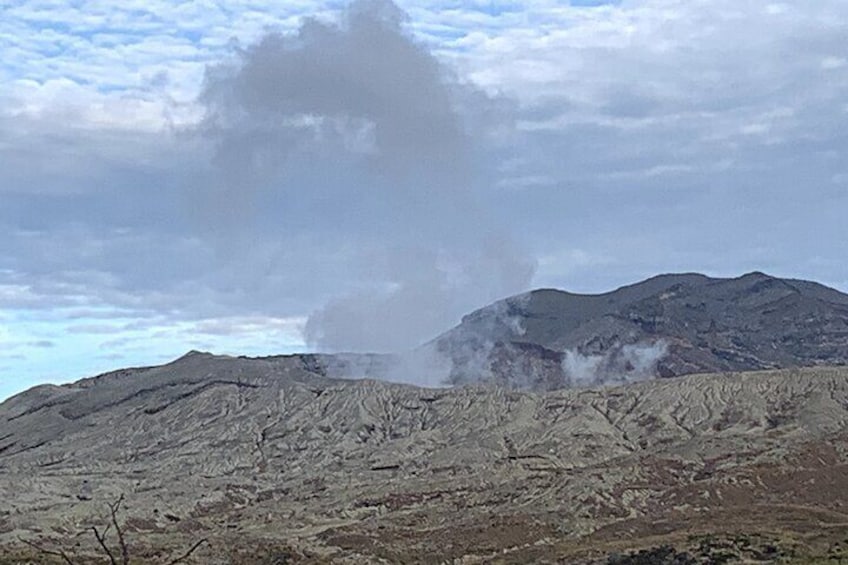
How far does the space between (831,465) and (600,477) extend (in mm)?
28775

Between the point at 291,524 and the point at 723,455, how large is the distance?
6098 cm

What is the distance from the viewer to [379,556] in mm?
128625

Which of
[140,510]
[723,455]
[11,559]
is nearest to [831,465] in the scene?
[723,455]

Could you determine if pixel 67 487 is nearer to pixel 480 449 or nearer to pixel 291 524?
pixel 291 524

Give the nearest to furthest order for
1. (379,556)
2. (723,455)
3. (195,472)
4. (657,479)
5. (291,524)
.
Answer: (379,556) < (291,524) < (657,479) < (723,455) < (195,472)

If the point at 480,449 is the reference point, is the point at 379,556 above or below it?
below

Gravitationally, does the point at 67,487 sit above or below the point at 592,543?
above

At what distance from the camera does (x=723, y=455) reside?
576ft

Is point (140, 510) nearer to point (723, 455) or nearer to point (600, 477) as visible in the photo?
point (600, 477)

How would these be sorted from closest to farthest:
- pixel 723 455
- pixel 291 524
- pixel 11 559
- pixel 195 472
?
pixel 11 559, pixel 291 524, pixel 723 455, pixel 195 472

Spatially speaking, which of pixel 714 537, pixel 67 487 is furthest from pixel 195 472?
pixel 714 537

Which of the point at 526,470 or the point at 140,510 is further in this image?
the point at 526,470

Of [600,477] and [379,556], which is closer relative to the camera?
[379,556]

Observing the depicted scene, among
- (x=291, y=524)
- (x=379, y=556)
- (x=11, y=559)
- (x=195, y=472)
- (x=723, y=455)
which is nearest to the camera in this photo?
(x=11, y=559)
